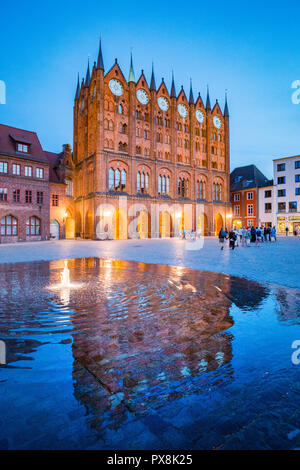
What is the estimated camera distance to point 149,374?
2.58m

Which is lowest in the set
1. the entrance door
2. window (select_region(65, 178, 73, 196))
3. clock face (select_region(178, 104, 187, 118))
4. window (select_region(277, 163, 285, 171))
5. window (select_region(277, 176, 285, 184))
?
the entrance door

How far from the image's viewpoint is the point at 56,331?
372 centimetres

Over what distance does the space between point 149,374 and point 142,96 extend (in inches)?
1832

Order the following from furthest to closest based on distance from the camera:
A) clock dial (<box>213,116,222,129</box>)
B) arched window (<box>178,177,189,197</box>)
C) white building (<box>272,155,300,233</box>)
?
clock dial (<box>213,116,222,129</box>) < white building (<box>272,155,300,233</box>) < arched window (<box>178,177,189,197</box>)

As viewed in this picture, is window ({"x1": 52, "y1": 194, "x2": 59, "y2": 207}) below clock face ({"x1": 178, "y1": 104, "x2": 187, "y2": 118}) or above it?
below

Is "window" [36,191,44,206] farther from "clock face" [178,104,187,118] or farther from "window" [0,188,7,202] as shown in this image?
"clock face" [178,104,187,118]

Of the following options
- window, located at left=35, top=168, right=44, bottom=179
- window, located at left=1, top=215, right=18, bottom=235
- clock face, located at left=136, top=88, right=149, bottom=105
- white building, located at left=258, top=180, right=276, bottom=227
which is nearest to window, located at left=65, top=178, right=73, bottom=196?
window, located at left=35, top=168, right=44, bottom=179

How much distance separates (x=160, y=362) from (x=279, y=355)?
1377 mm

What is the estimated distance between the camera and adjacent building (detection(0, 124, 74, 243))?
32.0 m

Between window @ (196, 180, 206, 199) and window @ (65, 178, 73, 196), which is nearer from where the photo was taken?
window @ (65, 178, 73, 196)

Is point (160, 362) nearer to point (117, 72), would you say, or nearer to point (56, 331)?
point (56, 331)

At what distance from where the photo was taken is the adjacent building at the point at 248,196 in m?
53.7

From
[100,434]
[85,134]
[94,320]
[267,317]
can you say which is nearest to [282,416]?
[100,434]

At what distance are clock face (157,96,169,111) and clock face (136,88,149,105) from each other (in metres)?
2.41
